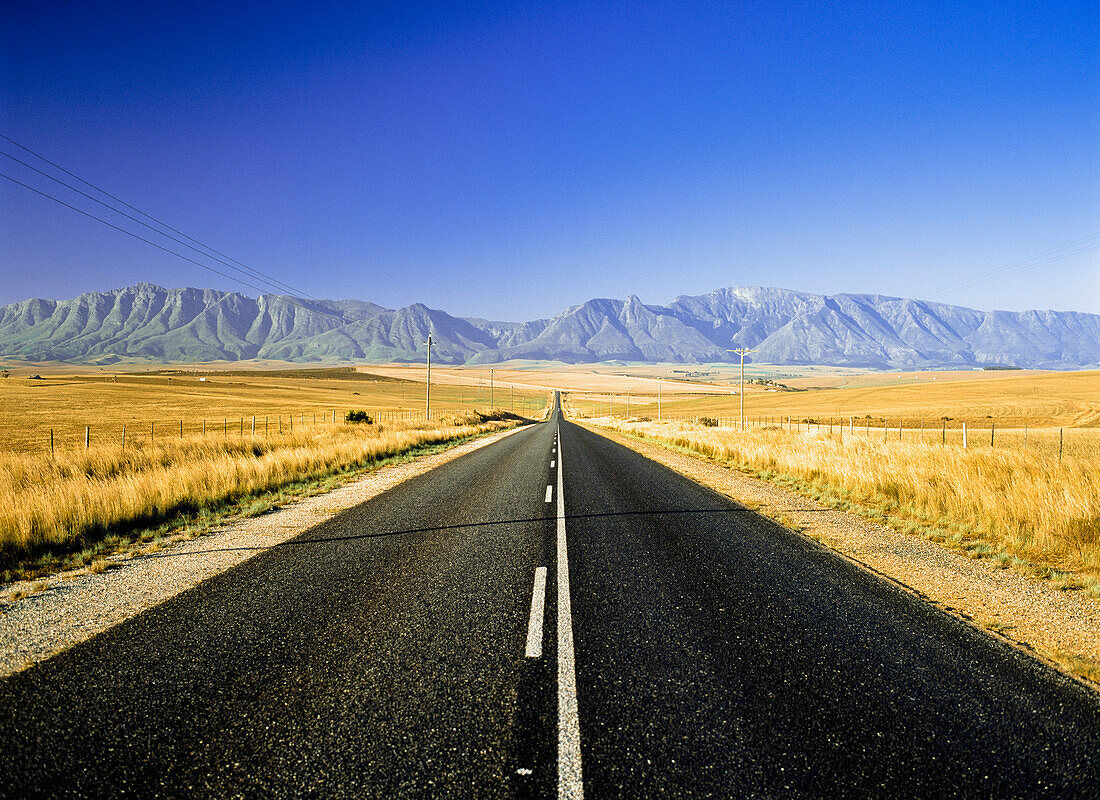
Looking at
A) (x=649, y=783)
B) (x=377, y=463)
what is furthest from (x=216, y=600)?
(x=377, y=463)

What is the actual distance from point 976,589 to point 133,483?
14796mm

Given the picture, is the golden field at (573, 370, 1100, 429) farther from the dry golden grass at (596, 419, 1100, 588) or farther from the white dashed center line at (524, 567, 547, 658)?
the white dashed center line at (524, 567, 547, 658)

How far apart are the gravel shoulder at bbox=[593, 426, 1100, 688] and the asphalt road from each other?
16.0 inches

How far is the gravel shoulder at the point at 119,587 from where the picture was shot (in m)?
4.87

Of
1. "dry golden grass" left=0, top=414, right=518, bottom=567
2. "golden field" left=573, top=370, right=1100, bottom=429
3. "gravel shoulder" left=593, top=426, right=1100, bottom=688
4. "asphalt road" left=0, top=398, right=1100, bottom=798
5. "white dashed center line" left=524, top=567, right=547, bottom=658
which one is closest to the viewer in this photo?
"asphalt road" left=0, top=398, right=1100, bottom=798

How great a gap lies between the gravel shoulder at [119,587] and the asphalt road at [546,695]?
0.39m

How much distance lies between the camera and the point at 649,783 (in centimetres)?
295

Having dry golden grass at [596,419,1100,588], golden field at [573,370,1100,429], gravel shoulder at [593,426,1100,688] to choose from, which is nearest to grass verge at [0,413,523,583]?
gravel shoulder at [593,426,1100,688]

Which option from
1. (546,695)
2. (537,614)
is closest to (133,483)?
(537,614)

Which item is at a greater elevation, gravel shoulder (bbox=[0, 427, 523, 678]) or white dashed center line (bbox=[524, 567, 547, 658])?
white dashed center line (bbox=[524, 567, 547, 658])

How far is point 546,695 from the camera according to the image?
383 centimetres

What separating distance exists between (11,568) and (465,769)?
7938mm

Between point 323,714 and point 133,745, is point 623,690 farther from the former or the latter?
point 133,745

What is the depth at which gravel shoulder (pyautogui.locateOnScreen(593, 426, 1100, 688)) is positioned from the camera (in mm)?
4836
